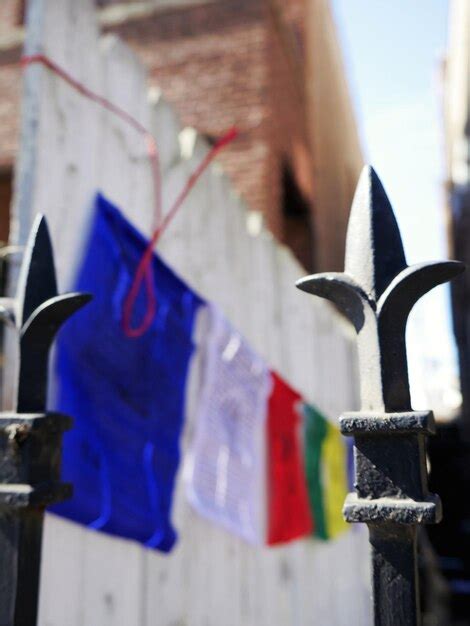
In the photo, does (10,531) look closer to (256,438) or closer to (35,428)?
(35,428)

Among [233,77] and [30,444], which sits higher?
[233,77]

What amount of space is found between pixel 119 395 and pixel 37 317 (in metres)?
0.48

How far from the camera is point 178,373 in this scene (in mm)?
1821

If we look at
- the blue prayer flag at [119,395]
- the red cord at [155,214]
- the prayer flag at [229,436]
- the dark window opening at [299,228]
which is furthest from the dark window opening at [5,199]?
the blue prayer flag at [119,395]

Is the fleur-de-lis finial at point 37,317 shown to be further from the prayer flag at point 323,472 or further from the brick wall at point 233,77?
the brick wall at point 233,77

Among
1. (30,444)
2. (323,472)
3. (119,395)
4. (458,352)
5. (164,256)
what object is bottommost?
(323,472)

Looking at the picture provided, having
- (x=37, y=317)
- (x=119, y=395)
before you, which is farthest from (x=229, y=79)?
(x=37, y=317)

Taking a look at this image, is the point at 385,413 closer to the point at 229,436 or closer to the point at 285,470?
the point at 229,436

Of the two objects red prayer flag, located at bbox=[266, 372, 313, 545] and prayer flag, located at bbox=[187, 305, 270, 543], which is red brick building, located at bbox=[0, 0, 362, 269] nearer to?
red prayer flag, located at bbox=[266, 372, 313, 545]

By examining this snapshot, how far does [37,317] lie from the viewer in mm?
1051

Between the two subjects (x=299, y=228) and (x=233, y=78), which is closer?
(x=233, y=78)

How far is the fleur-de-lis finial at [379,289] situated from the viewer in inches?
36.5

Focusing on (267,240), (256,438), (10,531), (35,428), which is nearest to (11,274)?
(35,428)

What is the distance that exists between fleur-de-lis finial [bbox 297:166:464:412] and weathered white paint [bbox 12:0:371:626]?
65 cm
